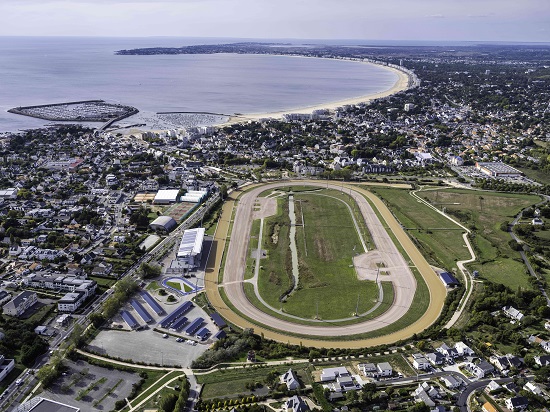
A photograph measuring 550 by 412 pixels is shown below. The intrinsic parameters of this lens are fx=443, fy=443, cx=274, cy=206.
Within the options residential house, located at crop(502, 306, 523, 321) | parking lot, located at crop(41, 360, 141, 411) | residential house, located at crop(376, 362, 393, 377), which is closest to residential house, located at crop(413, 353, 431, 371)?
residential house, located at crop(376, 362, 393, 377)

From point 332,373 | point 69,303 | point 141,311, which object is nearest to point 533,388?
point 332,373

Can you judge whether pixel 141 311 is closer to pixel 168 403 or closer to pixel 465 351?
pixel 168 403

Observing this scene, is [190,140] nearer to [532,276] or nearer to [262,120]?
[262,120]

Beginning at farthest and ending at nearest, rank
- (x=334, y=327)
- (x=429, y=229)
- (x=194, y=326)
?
(x=429, y=229) < (x=334, y=327) < (x=194, y=326)

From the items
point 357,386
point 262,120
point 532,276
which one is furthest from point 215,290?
point 262,120

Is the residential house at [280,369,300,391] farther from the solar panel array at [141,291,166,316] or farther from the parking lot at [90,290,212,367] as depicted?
the solar panel array at [141,291,166,316]

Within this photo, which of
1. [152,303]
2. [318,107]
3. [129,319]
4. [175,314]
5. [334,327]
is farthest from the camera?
[318,107]

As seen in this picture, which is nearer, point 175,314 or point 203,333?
point 203,333
